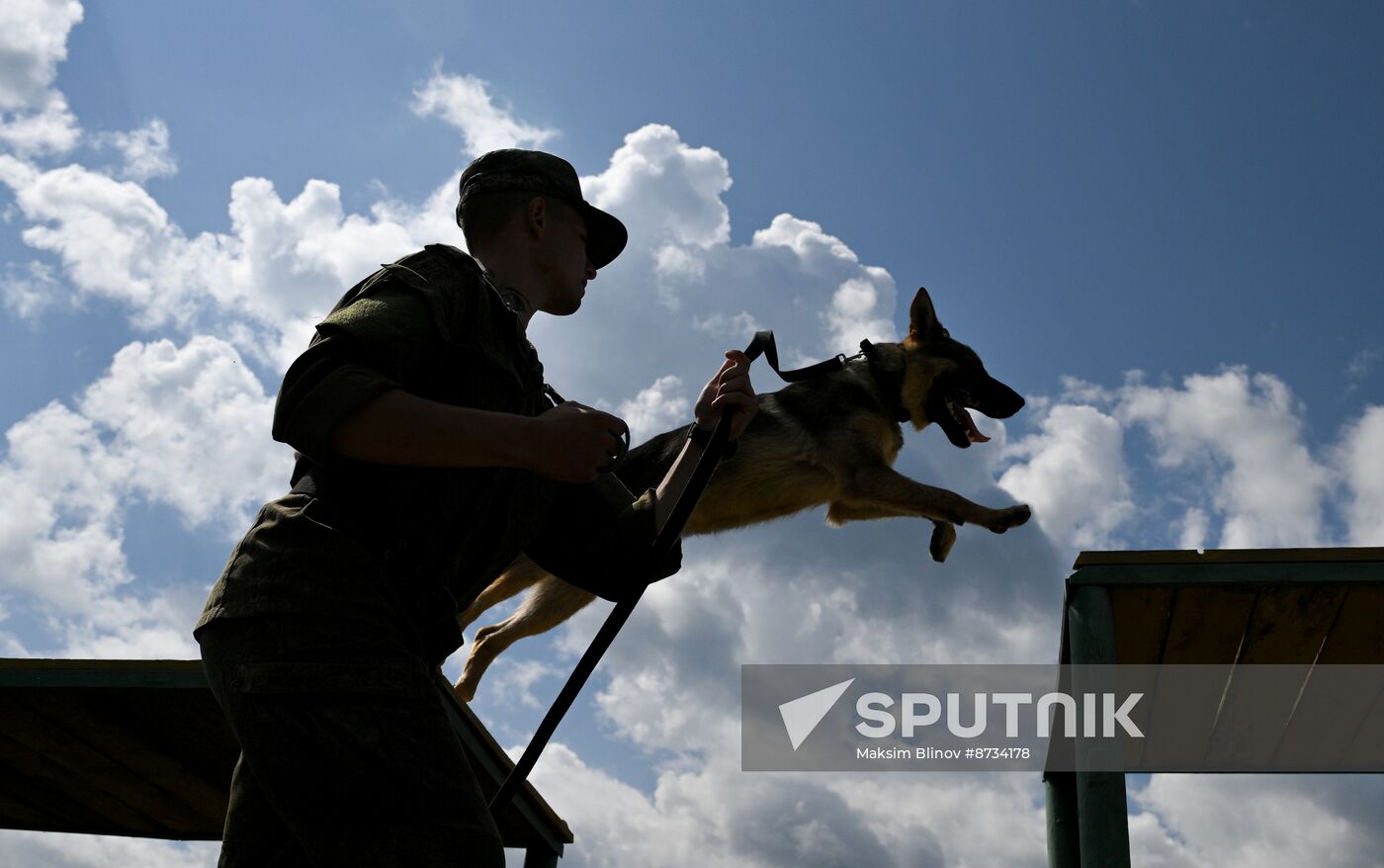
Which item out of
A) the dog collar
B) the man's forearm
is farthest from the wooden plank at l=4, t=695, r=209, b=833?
the dog collar

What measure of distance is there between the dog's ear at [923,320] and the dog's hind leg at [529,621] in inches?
138

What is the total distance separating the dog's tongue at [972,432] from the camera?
924 centimetres

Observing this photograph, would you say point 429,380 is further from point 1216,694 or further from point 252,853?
point 1216,694

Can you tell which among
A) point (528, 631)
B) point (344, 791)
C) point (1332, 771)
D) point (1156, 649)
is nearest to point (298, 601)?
point (344, 791)

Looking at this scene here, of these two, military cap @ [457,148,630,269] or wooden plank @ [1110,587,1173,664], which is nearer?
military cap @ [457,148,630,269]

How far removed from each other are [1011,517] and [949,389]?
1.82 m

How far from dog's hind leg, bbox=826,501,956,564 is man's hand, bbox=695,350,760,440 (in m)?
5.72

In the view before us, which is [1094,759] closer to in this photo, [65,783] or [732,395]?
[732,395]

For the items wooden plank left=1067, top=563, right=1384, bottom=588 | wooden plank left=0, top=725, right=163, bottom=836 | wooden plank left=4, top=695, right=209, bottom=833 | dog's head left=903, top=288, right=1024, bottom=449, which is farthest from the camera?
dog's head left=903, top=288, right=1024, bottom=449

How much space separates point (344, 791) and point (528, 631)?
248 inches

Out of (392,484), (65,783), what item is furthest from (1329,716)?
(65,783)

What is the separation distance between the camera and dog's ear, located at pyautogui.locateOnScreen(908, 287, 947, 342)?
945cm

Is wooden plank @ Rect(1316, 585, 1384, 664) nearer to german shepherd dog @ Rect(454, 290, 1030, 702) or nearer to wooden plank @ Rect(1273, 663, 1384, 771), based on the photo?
wooden plank @ Rect(1273, 663, 1384, 771)

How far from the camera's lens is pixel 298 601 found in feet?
6.12
